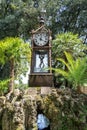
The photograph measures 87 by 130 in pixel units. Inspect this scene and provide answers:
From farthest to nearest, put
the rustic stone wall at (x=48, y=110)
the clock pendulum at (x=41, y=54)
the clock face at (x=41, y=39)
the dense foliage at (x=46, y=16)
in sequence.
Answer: the dense foliage at (x=46, y=16), the clock face at (x=41, y=39), the clock pendulum at (x=41, y=54), the rustic stone wall at (x=48, y=110)

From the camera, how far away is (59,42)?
1706cm

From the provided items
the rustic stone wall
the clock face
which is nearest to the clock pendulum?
the clock face

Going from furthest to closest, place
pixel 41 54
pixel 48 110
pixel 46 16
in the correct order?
pixel 46 16 < pixel 41 54 < pixel 48 110

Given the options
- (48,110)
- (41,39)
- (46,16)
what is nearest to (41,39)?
(41,39)

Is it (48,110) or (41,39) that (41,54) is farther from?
(48,110)

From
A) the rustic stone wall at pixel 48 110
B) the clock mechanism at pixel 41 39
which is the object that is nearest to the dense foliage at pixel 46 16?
the clock mechanism at pixel 41 39

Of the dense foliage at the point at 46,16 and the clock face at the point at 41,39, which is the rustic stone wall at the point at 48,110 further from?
the dense foliage at the point at 46,16

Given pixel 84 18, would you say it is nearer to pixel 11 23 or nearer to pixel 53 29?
pixel 53 29

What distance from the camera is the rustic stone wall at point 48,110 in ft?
32.6

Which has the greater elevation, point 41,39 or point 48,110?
point 41,39

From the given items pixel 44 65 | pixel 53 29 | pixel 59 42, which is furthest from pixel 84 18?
pixel 44 65

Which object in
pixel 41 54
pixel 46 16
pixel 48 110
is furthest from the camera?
pixel 46 16

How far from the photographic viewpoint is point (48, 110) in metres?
10.2

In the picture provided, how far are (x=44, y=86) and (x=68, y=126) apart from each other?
225cm
